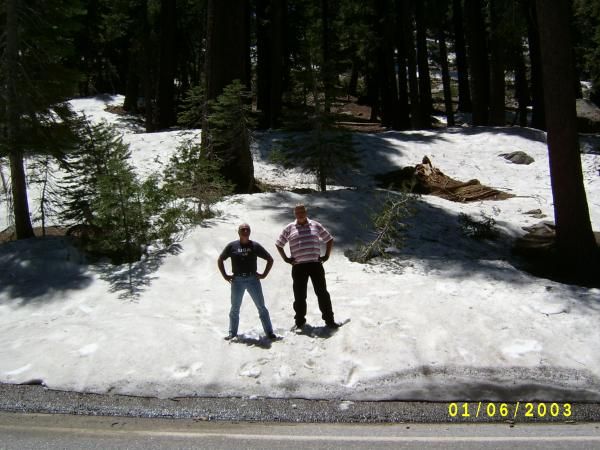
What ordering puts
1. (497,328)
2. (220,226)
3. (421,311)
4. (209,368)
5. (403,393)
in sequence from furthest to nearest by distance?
(220,226)
(421,311)
(497,328)
(209,368)
(403,393)

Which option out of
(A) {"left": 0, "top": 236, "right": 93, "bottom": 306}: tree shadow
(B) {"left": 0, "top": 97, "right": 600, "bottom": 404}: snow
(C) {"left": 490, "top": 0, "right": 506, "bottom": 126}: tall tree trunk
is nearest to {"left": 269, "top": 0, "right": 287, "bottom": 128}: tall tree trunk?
(C) {"left": 490, "top": 0, "right": 506, "bottom": 126}: tall tree trunk

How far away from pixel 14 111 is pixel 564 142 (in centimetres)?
1045

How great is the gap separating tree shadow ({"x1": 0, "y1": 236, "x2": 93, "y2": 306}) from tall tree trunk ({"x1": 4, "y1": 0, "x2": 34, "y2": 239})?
39.3 inches

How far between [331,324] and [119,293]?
349cm

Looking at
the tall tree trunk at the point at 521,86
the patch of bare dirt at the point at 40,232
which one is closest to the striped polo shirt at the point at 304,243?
the patch of bare dirt at the point at 40,232

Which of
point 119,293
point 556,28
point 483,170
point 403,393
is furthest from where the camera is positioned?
point 483,170

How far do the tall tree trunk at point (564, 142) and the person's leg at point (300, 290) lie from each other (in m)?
5.70

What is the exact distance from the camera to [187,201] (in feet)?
39.8

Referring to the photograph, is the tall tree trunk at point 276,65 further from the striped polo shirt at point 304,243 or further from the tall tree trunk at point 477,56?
the striped polo shirt at point 304,243

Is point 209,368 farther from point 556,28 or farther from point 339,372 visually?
point 556,28

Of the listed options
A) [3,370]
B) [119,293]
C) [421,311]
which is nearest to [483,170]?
[421,311]
